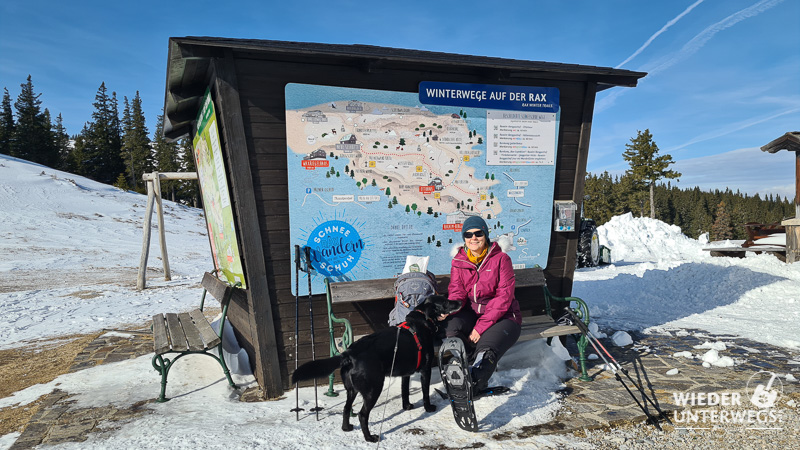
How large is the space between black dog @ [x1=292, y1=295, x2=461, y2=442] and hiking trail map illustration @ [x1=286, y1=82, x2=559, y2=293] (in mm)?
1163

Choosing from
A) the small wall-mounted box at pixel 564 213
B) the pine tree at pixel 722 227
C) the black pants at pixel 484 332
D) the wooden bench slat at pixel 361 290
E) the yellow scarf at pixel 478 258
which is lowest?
the pine tree at pixel 722 227

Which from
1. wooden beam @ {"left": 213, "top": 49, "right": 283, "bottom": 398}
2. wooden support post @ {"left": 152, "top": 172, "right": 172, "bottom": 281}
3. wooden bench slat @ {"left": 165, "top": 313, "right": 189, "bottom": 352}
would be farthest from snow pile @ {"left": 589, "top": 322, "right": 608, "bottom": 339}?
wooden support post @ {"left": 152, "top": 172, "right": 172, "bottom": 281}

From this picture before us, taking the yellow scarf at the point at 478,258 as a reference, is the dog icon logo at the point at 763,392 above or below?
below

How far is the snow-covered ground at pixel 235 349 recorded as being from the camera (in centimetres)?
366

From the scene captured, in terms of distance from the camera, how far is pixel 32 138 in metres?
53.4

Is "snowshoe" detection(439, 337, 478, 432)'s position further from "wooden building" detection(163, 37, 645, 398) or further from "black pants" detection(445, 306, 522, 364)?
"wooden building" detection(163, 37, 645, 398)

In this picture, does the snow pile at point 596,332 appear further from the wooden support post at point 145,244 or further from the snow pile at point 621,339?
the wooden support post at point 145,244

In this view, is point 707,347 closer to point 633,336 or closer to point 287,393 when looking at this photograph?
point 633,336

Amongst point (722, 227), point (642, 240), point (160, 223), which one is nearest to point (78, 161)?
point (160, 223)

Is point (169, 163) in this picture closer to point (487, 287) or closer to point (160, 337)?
point (160, 337)

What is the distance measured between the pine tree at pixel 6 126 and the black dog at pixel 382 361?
6698 cm

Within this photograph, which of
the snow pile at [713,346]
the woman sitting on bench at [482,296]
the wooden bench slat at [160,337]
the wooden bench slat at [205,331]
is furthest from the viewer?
the snow pile at [713,346]

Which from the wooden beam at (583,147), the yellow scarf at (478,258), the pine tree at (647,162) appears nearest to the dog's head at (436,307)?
the yellow scarf at (478,258)

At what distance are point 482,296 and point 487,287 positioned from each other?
0.11 m
